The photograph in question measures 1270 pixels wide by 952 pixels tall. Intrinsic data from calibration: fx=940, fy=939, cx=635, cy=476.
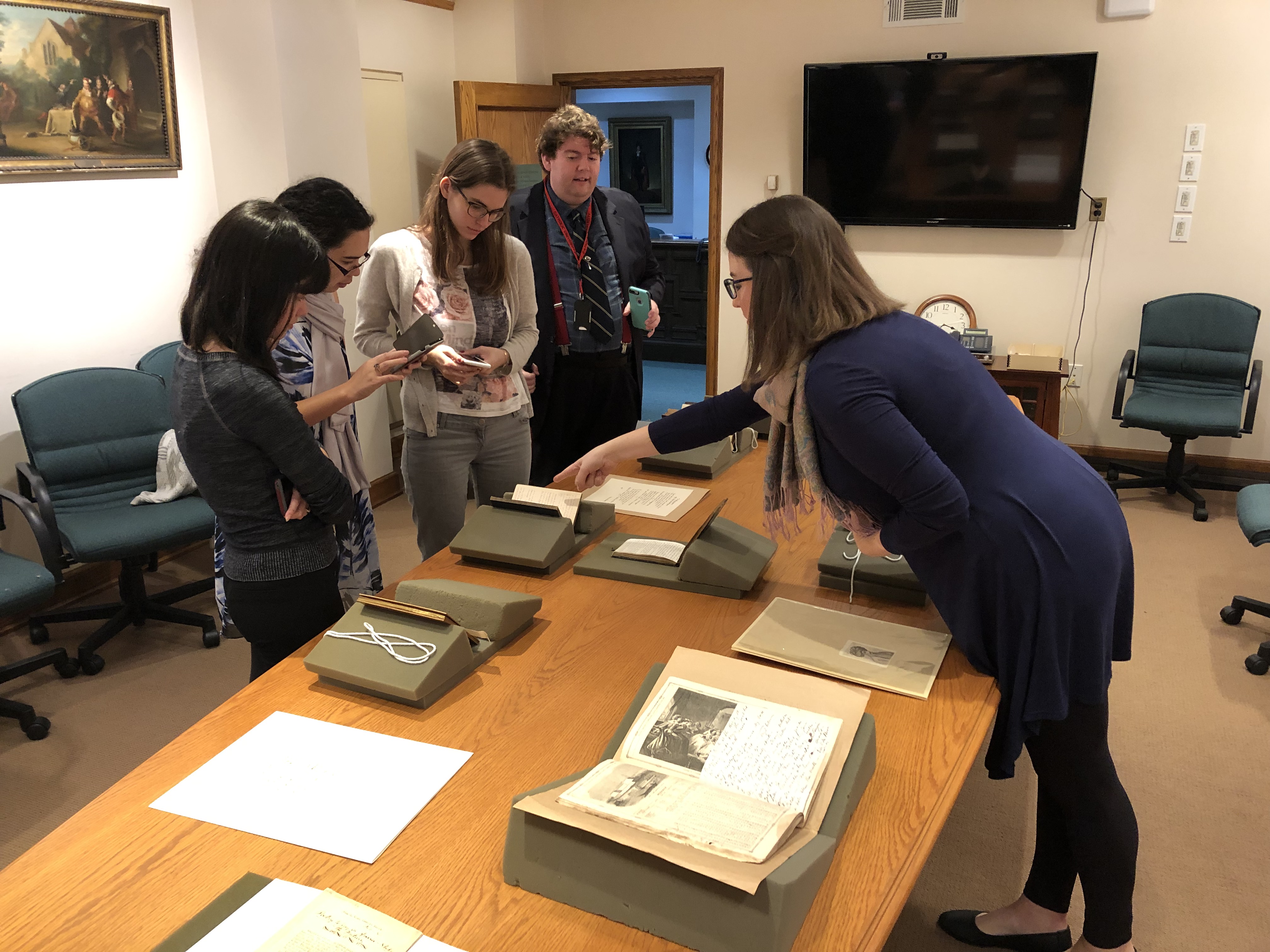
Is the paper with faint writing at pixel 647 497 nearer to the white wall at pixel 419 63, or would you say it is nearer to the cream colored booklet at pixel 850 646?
the cream colored booklet at pixel 850 646

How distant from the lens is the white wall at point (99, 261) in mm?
3305

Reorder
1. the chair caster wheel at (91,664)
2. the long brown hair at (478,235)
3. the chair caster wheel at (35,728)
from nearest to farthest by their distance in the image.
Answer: the long brown hair at (478,235) < the chair caster wheel at (35,728) < the chair caster wheel at (91,664)

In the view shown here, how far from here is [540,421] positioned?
10.6ft

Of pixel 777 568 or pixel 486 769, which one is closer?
pixel 486 769

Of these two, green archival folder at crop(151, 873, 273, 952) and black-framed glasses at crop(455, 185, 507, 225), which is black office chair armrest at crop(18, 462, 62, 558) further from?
green archival folder at crop(151, 873, 273, 952)

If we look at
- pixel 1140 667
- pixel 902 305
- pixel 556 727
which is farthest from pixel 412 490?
pixel 1140 667

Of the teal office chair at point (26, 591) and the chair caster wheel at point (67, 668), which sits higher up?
the teal office chair at point (26, 591)

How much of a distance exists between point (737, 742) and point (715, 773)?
7 centimetres

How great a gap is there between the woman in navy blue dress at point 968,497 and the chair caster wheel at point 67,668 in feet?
8.94

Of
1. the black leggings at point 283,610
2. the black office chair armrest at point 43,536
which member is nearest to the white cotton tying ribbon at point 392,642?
the black leggings at point 283,610

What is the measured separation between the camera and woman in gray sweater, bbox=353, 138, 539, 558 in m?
2.29

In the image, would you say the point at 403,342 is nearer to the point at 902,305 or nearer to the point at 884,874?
the point at 902,305

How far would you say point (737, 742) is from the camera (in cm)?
130

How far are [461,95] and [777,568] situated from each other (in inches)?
147
